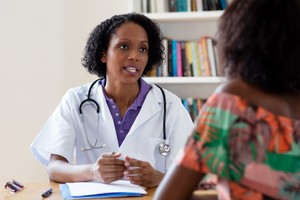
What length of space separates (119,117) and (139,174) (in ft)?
1.47

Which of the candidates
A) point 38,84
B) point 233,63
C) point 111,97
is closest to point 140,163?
point 111,97

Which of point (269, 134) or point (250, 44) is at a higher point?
point (250, 44)

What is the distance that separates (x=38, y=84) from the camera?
282cm

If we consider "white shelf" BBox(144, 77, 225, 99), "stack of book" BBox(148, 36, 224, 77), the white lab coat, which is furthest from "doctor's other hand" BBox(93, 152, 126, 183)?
"white shelf" BBox(144, 77, 225, 99)

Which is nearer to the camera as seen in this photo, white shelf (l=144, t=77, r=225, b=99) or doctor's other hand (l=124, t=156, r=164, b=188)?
doctor's other hand (l=124, t=156, r=164, b=188)

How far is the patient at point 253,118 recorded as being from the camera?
85 centimetres

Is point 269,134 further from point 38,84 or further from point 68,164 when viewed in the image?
point 38,84

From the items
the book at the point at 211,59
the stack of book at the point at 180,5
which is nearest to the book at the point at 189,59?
the book at the point at 211,59

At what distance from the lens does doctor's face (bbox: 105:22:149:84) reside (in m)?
2.02

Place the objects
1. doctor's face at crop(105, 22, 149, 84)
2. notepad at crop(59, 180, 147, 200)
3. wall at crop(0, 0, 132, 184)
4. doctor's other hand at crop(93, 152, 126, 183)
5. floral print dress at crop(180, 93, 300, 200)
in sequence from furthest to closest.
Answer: wall at crop(0, 0, 132, 184) → doctor's face at crop(105, 22, 149, 84) → doctor's other hand at crop(93, 152, 126, 183) → notepad at crop(59, 180, 147, 200) → floral print dress at crop(180, 93, 300, 200)

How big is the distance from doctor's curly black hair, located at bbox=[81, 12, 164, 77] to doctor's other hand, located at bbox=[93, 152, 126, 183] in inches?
27.5

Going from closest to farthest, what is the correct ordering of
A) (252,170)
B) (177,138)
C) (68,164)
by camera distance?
1. (252,170)
2. (68,164)
3. (177,138)

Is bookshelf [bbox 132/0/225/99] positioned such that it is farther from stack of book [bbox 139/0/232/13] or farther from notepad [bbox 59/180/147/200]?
notepad [bbox 59/180/147/200]

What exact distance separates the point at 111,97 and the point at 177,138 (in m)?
0.36
